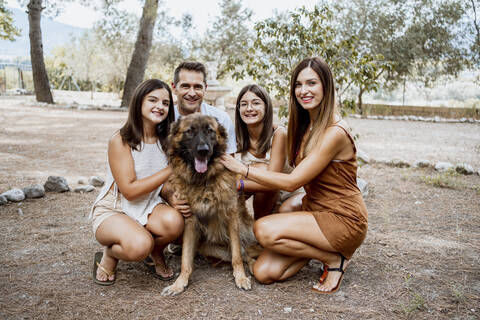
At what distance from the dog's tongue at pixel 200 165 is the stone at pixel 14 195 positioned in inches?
134

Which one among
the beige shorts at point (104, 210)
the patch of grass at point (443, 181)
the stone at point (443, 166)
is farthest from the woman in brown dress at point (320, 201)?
the stone at point (443, 166)

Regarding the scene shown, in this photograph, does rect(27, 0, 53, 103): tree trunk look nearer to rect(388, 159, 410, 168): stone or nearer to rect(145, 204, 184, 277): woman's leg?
rect(388, 159, 410, 168): stone

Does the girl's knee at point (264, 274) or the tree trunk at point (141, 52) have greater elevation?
the tree trunk at point (141, 52)

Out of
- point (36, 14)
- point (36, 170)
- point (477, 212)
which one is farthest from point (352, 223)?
point (36, 14)

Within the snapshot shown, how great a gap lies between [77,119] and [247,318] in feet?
42.1

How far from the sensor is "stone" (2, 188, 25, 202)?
483 cm

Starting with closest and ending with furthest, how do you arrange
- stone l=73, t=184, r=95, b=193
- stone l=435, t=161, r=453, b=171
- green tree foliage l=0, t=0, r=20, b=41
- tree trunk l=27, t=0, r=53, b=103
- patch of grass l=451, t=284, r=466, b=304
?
patch of grass l=451, t=284, r=466, b=304
stone l=73, t=184, r=95, b=193
stone l=435, t=161, r=453, b=171
green tree foliage l=0, t=0, r=20, b=41
tree trunk l=27, t=0, r=53, b=103

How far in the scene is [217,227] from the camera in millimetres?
3270

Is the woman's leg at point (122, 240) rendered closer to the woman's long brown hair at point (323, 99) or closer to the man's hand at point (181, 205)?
the man's hand at point (181, 205)

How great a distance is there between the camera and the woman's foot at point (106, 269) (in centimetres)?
298

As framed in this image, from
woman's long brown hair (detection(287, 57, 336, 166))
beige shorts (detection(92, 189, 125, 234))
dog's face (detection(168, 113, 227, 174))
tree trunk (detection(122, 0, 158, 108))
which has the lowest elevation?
beige shorts (detection(92, 189, 125, 234))

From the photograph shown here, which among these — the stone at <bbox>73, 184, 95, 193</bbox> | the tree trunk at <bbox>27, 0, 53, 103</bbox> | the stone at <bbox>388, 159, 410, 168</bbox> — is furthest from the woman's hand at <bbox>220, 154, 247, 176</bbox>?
the tree trunk at <bbox>27, 0, 53, 103</bbox>

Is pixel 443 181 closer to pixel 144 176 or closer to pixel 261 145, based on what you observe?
pixel 261 145

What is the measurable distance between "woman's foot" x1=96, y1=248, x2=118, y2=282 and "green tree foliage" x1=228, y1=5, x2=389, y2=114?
326cm
